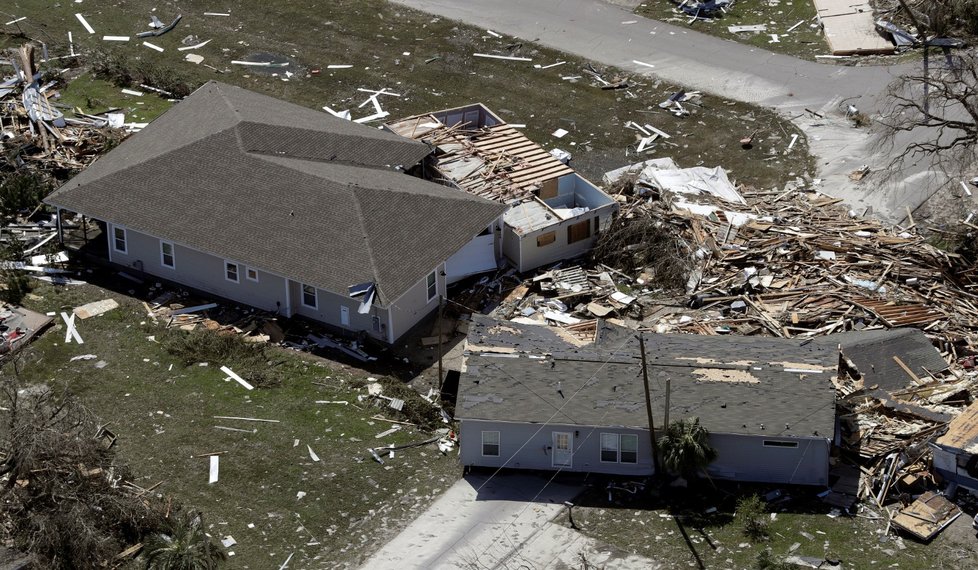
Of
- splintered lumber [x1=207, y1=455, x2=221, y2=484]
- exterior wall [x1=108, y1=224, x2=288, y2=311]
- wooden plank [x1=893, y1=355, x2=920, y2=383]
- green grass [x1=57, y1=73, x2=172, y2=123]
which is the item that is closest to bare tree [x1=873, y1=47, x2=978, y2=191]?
wooden plank [x1=893, y1=355, x2=920, y2=383]

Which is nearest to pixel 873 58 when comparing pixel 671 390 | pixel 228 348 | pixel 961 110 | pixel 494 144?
pixel 961 110

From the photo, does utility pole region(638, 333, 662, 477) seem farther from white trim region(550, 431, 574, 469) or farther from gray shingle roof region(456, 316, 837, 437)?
white trim region(550, 431, 574, 469)

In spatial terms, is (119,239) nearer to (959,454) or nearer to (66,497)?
(66,497)

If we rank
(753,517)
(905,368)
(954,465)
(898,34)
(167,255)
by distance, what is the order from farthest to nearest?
(898,34)
(167,255)
(905,368)
(753,517)
(954,465)

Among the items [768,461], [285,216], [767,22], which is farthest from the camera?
[767,22]

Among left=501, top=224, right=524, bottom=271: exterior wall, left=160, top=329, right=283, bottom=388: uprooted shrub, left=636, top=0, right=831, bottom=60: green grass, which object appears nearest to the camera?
left=160, top=329, right=283, bottom=388: uprooted shrub

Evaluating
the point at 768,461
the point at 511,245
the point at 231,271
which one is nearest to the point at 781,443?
the point at 768,461
